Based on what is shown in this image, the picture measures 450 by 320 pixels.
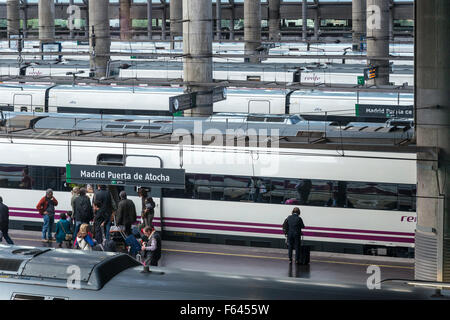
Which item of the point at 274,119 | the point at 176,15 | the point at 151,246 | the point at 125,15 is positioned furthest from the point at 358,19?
the point at 151,246

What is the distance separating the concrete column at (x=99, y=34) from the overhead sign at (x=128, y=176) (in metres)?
19.2

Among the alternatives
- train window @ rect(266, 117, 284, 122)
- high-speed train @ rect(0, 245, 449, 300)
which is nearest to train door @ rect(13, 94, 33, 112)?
train window @ rect(266, 117, 284, 122)

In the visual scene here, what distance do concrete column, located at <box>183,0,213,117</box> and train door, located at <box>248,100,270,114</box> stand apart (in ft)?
11.8

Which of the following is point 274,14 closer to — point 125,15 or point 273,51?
point 125,15

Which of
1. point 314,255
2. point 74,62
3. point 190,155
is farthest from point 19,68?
point 314,255

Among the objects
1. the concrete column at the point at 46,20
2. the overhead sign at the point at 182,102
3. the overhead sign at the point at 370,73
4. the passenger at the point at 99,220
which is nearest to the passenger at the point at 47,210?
the passenger at the point at 99,220

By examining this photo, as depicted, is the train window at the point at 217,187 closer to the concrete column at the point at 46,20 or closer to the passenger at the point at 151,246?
the passenger at the point at 151,246

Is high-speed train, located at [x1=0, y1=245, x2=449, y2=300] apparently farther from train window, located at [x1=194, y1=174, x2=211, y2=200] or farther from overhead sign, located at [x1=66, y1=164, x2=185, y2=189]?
train window, located at [x1=194, y1=174, x2=211, y2=200]

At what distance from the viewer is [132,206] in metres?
19.3

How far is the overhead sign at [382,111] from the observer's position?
81.0ft

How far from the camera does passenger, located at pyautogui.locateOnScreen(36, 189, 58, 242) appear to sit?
2022 centimetres
